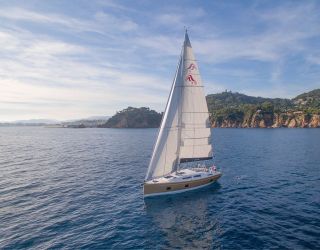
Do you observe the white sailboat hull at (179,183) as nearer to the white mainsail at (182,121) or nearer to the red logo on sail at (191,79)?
the white mainsail at (182,121)

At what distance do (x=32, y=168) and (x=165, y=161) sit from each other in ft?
118

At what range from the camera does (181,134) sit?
41.3m

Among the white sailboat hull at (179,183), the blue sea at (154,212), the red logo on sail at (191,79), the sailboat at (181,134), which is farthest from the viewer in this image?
the red logo on sail at (191,79)

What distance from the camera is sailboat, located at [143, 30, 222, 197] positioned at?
127ft

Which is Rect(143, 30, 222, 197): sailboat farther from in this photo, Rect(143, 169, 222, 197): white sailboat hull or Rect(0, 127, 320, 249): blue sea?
Rect(0, 127, 320, 249): blue sea

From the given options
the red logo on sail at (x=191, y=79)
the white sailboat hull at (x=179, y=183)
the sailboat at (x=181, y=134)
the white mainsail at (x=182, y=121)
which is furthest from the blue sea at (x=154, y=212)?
the red logo on sail at (x=191, y=79)

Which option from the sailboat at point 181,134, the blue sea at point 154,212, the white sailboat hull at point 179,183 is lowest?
the blue sea at point 154,212

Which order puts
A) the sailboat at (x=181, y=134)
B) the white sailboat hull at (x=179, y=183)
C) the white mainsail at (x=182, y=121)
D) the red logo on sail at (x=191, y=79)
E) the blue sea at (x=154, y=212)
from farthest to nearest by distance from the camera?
the red logo on sail at (x=191, y=79) → the white mainsail at (x=182, y=121) → the sailboat at (x=181, y=134) → the white sailboat hull at (x=179, y=183) → the blue sea at (x=154, y=212)

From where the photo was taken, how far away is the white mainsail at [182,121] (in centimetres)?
3903

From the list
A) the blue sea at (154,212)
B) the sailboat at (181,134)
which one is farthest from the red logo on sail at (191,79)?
the blue sea at (154,212)

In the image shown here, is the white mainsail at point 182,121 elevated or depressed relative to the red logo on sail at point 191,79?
depressed

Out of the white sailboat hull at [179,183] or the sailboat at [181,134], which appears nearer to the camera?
the white sailboat hull at [179,183]

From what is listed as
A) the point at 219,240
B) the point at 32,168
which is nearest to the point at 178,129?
the point at 219,240

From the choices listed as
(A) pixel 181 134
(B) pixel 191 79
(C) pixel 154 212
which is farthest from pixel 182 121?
(C) pixel 154 212
